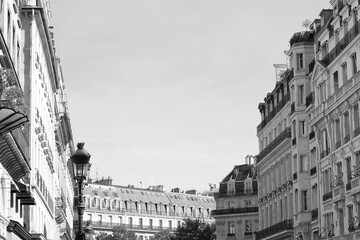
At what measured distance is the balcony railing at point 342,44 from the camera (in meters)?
54.5

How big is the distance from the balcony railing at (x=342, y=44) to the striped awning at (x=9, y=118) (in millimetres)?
41351

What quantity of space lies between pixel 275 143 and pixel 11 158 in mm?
48720

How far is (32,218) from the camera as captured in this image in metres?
45.8

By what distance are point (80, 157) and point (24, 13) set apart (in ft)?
70.0

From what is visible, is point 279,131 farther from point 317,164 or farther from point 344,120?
point 344,120

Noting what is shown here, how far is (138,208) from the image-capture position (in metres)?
170

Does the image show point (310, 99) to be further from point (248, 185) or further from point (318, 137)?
point (248, 185)

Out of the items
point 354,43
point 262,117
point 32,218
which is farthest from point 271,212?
point 32,218

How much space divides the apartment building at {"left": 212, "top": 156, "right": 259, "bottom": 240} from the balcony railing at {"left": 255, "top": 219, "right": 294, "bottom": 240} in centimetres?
3870

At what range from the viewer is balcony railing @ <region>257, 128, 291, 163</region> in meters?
74.5

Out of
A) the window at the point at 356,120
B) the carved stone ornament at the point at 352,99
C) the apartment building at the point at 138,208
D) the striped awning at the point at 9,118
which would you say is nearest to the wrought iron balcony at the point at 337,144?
the window at the point at 356,120

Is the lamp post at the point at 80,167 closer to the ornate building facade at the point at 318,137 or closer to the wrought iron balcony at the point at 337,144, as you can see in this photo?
the ornate building facade at the point at 318,137

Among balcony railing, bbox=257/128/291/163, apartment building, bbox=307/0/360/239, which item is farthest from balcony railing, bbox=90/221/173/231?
apartment building, bbox=307/0/360/239

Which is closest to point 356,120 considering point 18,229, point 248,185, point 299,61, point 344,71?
point 344,71
